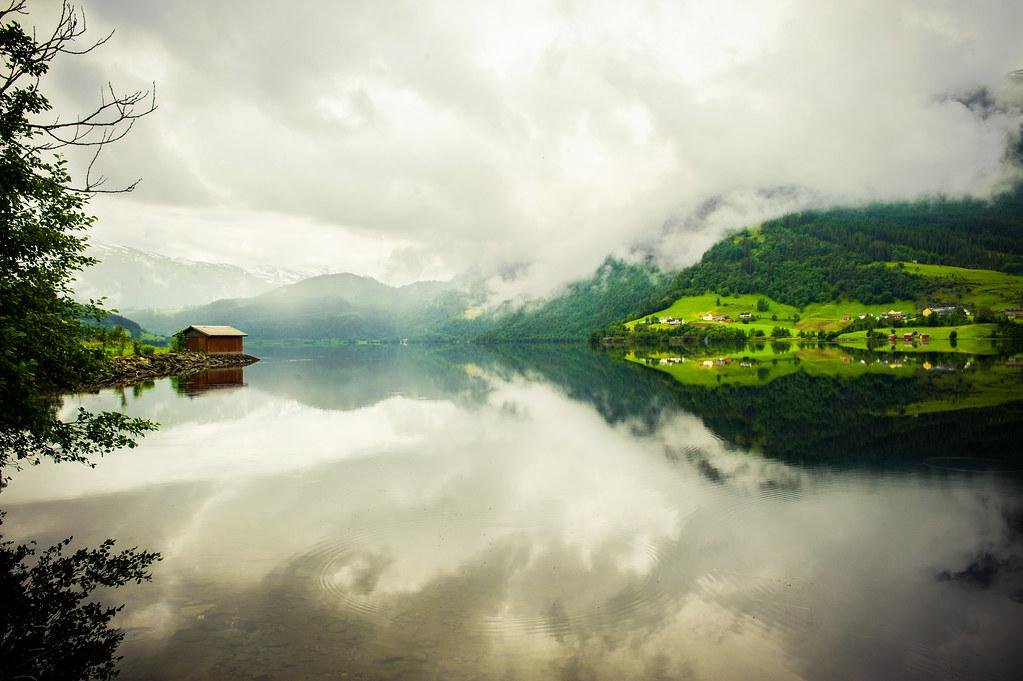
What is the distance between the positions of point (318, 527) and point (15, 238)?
9809 millimetres

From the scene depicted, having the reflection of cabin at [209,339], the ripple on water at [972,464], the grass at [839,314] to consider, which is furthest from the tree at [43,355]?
the grass at [839,314]

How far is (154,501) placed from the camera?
56.6 feet

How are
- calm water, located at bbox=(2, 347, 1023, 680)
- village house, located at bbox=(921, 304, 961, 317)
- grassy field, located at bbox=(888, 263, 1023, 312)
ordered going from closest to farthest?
calm water, located at bbox=(2, 347, 1023, 680)
village house, located at bbox=(921, 304, 961, 317)
grassy field, located at bbox=(888, 263, 1023, 312)

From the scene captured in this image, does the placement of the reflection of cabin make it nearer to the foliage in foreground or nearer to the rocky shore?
the rocky shore

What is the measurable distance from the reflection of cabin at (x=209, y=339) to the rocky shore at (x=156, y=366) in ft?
13.1

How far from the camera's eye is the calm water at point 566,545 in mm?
8773

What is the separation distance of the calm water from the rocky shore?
3275 centimetres

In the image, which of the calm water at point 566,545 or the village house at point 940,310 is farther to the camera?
the village house at point 940,310

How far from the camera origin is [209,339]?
317ft

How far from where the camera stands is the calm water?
8.77 m

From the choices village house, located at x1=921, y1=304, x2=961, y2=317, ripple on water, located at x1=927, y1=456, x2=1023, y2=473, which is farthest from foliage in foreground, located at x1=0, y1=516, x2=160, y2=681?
village house, located at x1=921, y1=304, x2=961, y2=317

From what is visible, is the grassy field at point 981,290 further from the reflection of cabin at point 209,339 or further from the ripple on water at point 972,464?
the reflection of cabin at point 209,339

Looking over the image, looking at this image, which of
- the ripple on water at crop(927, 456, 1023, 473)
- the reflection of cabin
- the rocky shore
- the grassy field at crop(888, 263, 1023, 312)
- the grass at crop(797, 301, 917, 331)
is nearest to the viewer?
the ripple on water at crop(927, 456, 1023, 473)

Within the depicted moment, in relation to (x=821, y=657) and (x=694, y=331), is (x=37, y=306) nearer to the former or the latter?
(x=821, y=657)
